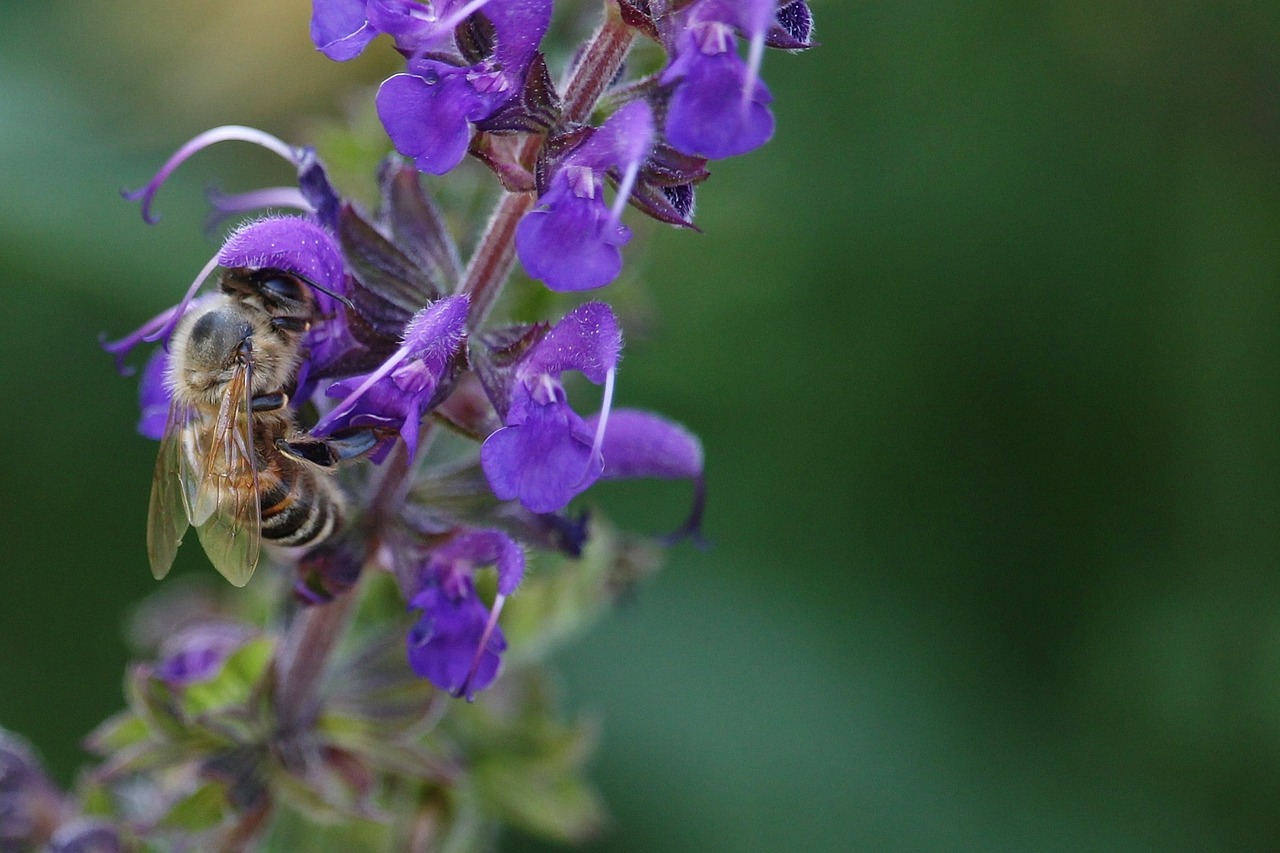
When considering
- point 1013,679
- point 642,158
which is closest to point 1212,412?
point 1013,679

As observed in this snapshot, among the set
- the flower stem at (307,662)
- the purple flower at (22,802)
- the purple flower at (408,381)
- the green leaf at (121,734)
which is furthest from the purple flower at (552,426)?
the purple flower at (22,802)

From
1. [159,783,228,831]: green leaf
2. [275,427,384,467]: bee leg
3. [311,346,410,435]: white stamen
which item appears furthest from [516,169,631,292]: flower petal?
[159,783,228,831]: green leaf

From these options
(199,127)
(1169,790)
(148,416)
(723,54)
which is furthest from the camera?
(199,127)

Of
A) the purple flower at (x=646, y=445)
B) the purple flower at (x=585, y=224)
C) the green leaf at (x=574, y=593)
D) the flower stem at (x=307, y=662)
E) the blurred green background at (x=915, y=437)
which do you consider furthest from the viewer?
the blurred green background at (x=915, y=437)

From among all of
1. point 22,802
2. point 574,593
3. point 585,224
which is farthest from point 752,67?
point 22,802

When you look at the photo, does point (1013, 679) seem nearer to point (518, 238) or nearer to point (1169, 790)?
point (1169, 790)

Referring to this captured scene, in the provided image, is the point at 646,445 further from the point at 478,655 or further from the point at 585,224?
the point at 585,224

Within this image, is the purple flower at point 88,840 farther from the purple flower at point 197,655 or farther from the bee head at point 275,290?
the bee head at point 275,290
